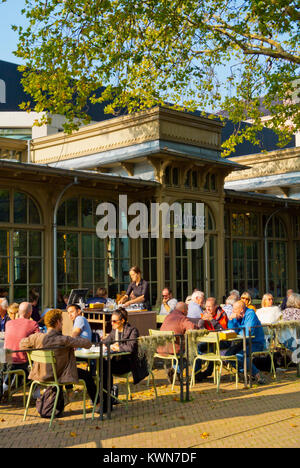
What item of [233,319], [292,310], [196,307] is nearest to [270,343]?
[233,319]

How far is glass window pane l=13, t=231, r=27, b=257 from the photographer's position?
44.7 feet

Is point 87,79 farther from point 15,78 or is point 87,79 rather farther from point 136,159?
point 15,78

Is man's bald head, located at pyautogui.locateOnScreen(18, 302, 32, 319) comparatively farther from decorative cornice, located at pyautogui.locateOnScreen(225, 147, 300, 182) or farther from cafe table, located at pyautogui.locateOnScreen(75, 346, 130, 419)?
decorative cornice, located at pyautogui.locateOnScreen(225, 147, 300, 182)

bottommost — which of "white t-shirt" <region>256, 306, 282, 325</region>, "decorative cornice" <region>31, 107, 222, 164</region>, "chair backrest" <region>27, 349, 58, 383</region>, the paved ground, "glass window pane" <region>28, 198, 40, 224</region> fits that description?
the paved ground

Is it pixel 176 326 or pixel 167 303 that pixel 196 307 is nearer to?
pixel 176 326

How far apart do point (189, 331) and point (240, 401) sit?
122 centimetres

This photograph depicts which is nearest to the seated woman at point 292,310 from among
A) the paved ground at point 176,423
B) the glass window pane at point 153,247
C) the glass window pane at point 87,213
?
the paved ground at point 176,423

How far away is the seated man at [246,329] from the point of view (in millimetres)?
9938

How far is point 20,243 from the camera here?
45.0 feet

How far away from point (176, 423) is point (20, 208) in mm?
7798

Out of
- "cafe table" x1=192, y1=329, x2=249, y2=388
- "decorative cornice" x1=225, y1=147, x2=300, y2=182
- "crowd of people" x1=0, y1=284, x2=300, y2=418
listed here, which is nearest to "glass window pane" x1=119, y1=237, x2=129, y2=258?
"crowd of people" x1=0, y1=284, x2=300, y2=418

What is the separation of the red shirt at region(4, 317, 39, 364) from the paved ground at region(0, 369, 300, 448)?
0.66 metres

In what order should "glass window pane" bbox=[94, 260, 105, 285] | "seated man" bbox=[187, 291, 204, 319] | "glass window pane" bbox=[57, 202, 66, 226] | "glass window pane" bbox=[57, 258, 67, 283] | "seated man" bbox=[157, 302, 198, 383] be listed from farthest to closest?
"glass window pane" bbox=[94, 260, 105, 285] < "glass window pane" bbox=[57, 202, 66, 226] < "glass window pane" bbox=[57, 258, 67, 283] < "seated man" bbox=[187, 291, 204, 319] < "seated man" bbox=[157, 302, 198, 383]
